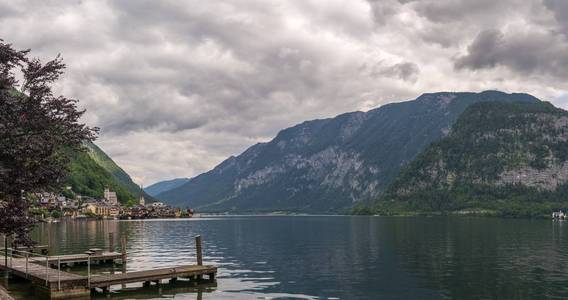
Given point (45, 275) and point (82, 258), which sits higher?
point (45, 275)

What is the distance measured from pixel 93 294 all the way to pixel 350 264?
34.5 m

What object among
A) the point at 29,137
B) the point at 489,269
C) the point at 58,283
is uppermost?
the point at 29,137

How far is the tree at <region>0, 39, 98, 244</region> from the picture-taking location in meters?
33.5

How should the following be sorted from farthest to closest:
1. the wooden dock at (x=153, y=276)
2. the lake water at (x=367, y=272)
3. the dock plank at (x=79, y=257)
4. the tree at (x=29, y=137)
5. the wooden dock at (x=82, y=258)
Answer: the wooden dock at (x=82, y=258) → the dock plank at (x=79, y=257) → the lake water at (x=367, y=272) → the wooden dock at (x=153, y=276) → the tree at (x=29, y=137)

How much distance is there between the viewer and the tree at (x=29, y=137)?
33500 mm

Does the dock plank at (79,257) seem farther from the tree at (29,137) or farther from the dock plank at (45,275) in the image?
the tree at (29,137)

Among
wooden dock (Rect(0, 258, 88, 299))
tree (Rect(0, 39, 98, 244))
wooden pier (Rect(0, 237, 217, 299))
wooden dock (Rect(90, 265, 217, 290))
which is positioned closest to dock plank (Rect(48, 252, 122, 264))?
wooden pier (Rect(0, 237, 217, 299))

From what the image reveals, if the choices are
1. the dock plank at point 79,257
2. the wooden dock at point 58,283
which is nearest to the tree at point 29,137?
the wooden dock at point 58,283

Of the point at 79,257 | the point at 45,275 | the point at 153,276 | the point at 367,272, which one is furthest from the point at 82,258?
the point at 367,272

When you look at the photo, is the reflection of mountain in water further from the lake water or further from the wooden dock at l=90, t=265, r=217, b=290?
the wooden dock at l=90, t=265, r=217, b=290

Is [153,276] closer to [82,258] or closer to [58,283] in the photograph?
[58,283]

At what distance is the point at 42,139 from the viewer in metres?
34.6

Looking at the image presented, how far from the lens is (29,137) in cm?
3412

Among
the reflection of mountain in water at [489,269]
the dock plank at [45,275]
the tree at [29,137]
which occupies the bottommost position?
the reflection of mountain in water at [489,269]
